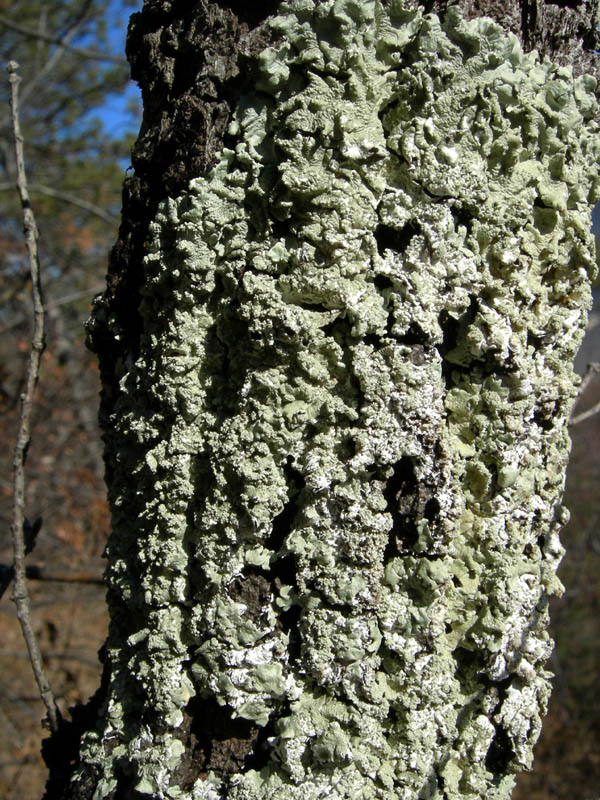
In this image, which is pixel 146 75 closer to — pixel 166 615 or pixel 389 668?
pixel 166 615

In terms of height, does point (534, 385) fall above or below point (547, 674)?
above

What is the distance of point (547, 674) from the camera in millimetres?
1083

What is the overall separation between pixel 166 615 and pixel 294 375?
16.4 inches

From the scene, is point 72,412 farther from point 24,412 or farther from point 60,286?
point 24,412

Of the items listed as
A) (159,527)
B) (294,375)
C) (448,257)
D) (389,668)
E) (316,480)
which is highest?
(448,257)

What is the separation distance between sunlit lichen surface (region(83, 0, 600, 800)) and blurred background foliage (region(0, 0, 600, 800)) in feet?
12.4

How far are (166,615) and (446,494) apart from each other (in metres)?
0.47

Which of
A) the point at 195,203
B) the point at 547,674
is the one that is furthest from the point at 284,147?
the point at 547,674

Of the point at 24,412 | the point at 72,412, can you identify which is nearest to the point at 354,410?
the point at 24,412

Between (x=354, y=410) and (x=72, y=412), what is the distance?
5996mm

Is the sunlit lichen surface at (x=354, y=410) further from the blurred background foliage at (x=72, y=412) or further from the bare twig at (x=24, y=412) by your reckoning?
the blurred background foliage at (x=72, y=412)

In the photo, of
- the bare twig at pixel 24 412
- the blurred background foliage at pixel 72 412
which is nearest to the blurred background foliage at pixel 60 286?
the blurred background foliage at pixel 72 412

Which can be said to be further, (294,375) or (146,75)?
(146,75)

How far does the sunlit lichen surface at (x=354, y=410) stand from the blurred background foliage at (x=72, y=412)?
379cm
